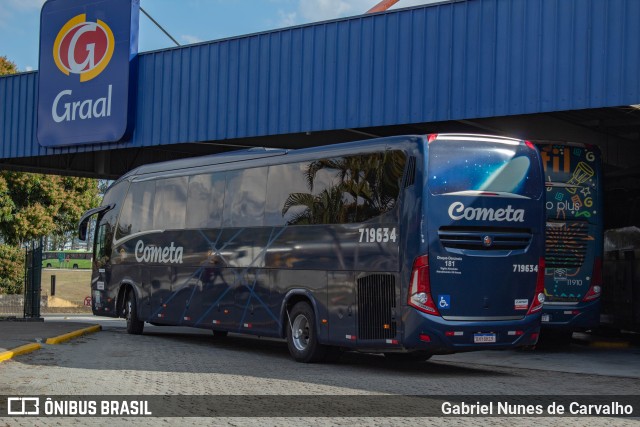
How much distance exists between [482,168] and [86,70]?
1845cm

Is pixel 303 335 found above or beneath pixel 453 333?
beneath

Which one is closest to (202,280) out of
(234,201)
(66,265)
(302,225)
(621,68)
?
(234,201)

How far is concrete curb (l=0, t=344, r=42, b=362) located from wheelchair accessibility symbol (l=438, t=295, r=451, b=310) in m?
6.82

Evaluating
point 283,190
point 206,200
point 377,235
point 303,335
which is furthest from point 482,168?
point 206,200

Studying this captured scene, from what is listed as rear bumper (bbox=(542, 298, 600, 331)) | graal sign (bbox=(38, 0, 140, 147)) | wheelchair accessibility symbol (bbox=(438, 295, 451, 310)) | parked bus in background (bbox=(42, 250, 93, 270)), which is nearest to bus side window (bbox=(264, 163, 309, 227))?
wheelchair accessibility symbol (bbox=(438, 295, 451, 310))

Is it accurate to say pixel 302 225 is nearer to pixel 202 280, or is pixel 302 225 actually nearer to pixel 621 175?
pixel 202 280

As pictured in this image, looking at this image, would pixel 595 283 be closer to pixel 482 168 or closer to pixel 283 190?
pixel 482 168

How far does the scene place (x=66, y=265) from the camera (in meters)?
124

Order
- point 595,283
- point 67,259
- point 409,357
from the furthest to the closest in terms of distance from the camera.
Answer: point 67,259
point 595,283
point 409,357

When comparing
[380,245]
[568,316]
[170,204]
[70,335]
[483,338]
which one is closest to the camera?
[483,338]

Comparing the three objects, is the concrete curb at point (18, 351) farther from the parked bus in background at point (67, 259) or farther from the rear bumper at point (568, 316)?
the parked bus in background at point (67, 259)

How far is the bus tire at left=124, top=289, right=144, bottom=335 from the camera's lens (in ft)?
75.1

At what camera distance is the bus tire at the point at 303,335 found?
16234 mm

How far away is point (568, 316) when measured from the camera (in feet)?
62.6
